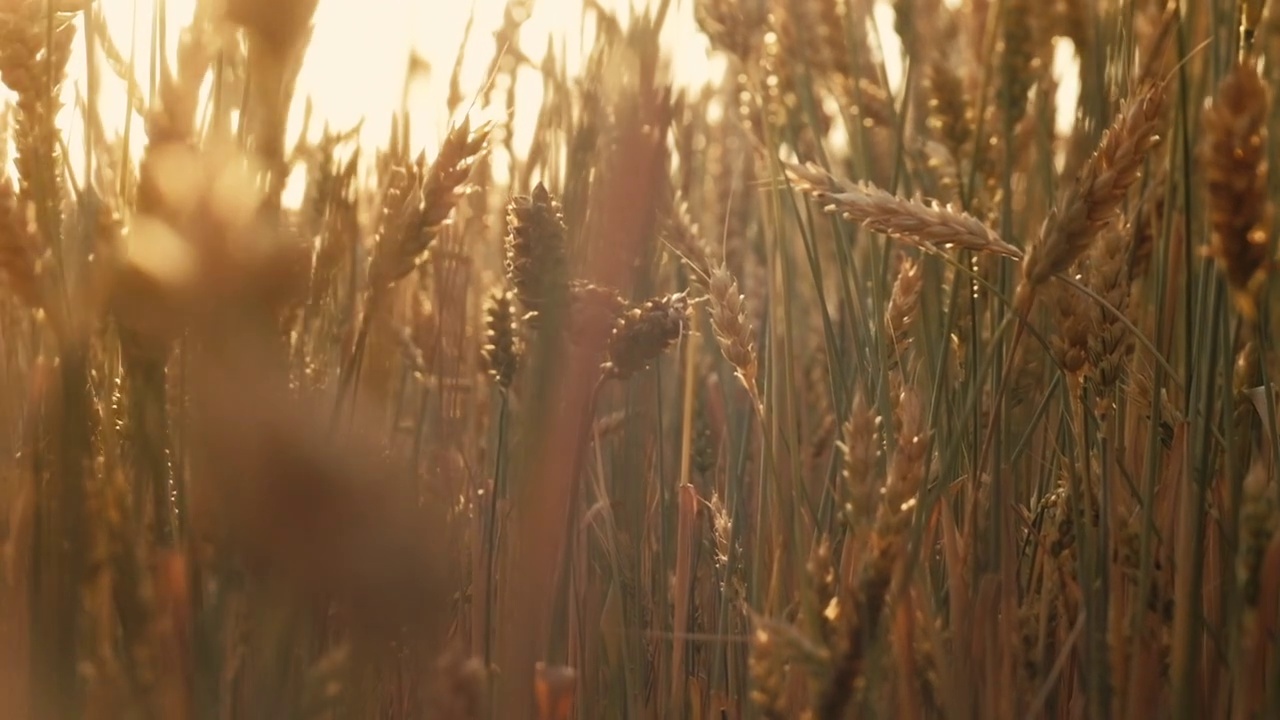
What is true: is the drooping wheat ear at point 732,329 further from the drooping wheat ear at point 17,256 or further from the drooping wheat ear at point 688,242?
the drooping wheat ear at point 17,256

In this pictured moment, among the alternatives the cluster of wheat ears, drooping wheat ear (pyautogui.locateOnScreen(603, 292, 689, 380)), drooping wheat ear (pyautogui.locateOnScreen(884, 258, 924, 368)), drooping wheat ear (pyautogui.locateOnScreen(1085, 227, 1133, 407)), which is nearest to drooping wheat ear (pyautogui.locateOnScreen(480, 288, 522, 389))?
the cluster of wheat ears

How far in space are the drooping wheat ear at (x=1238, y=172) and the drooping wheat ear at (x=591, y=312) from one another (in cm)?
29

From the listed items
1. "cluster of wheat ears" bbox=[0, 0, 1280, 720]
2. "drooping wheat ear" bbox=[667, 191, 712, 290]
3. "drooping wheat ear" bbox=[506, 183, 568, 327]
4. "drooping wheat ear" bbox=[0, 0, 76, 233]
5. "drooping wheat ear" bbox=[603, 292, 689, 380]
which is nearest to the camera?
"cluster of wheat ears" bbox=[0, 0, 1280, 720]

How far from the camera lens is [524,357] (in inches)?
39.6

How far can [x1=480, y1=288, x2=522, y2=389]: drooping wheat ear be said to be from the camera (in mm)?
946

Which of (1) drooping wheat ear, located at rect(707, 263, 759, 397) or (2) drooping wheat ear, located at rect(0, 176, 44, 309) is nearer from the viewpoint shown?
(2) drooping wheat ear, located at rect(0, 176, 44, 309)

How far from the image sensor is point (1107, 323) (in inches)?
30.5

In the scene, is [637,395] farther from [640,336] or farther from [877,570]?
[877,570]

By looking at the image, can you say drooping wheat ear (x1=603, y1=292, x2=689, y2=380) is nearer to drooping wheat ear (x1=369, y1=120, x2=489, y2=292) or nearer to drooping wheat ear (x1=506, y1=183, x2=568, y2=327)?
drooping wheat ear (x1=506, y1=183, x2=568, y2=327)

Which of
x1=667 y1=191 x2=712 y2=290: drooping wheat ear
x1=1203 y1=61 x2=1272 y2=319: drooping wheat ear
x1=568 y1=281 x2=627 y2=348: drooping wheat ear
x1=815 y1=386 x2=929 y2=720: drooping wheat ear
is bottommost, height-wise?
x1=815 y1=386 x2=929 y2=720: drooping wheat ear

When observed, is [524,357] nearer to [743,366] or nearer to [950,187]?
[743,366]

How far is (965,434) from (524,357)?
14.1 inches

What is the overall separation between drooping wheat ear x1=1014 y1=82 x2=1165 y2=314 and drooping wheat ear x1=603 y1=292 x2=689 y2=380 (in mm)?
290

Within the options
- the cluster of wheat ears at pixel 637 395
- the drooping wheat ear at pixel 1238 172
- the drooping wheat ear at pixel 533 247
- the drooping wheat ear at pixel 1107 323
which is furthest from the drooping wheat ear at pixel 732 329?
the drooping wheat ear at pixel 1238 172
